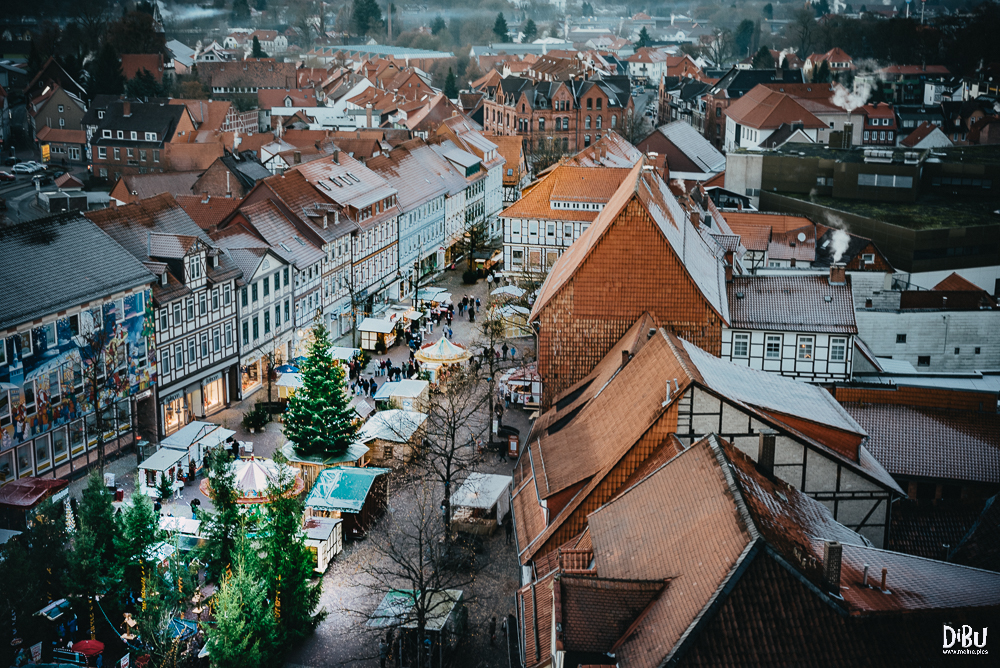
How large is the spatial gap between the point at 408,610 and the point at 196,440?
561 inches

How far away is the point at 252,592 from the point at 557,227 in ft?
132

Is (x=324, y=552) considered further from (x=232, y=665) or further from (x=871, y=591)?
(x=871, y=591)

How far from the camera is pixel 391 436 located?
3922 centimetres

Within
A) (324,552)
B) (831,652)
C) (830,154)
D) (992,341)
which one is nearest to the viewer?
(831,652)

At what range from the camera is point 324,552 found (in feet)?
106

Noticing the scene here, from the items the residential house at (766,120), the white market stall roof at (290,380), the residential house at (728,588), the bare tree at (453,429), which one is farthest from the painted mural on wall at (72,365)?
the residential house at (766,120)

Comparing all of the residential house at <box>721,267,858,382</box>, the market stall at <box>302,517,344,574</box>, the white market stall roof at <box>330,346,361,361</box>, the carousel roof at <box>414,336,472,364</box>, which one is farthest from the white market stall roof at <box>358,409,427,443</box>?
the residential house at <box>721,267,858,382</box>

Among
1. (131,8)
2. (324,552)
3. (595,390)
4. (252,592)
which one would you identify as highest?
(131,8)

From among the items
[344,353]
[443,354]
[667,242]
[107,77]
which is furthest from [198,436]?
[107,77]

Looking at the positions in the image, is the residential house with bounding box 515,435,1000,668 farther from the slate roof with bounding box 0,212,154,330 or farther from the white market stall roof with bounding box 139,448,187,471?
the slate roof with bounding box 0,212,154,330

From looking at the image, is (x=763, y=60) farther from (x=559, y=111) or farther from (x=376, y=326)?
(x=376, y=326)

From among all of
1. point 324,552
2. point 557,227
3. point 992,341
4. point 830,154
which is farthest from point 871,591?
point 830,154

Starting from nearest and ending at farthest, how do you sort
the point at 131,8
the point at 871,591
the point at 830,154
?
the point at 871,591, the point at 830,154, the point at 131,8

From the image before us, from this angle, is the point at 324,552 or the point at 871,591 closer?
the point at 871,591
